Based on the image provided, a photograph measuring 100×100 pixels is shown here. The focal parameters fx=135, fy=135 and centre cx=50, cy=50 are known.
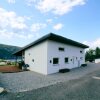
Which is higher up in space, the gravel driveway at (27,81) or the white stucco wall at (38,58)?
the white stucco wall at (38,58)

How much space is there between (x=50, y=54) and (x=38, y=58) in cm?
302

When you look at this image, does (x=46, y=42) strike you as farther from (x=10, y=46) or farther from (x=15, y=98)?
(x=10, y=46)

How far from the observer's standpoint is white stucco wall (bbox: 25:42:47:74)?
2306 centimetres

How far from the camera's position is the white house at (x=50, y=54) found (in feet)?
74.7

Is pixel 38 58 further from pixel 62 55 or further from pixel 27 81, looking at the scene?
pixel 27 81

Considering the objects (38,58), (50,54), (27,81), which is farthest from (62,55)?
Result: (27,81)

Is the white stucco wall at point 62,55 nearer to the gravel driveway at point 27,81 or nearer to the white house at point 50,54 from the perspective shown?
the white house at point 50,54

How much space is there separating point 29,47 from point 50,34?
27.1 feet

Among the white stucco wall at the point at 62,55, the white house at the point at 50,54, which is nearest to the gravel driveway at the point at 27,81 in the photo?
the white house at the point at 50,54

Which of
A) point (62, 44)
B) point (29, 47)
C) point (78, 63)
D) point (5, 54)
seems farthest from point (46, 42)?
point (5, 54)

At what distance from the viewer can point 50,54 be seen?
2306 centimetres

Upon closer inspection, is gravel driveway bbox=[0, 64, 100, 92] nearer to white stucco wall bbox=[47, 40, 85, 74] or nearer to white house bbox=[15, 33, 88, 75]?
white house bbox=[15, 33, 88, 75]

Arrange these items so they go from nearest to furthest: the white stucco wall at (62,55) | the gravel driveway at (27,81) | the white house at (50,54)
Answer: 1. the gravel driveway at (27,81)
2. the white house at (50,54)
3. the white stucco wall at (62,55)

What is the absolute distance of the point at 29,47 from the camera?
94.2 ft
